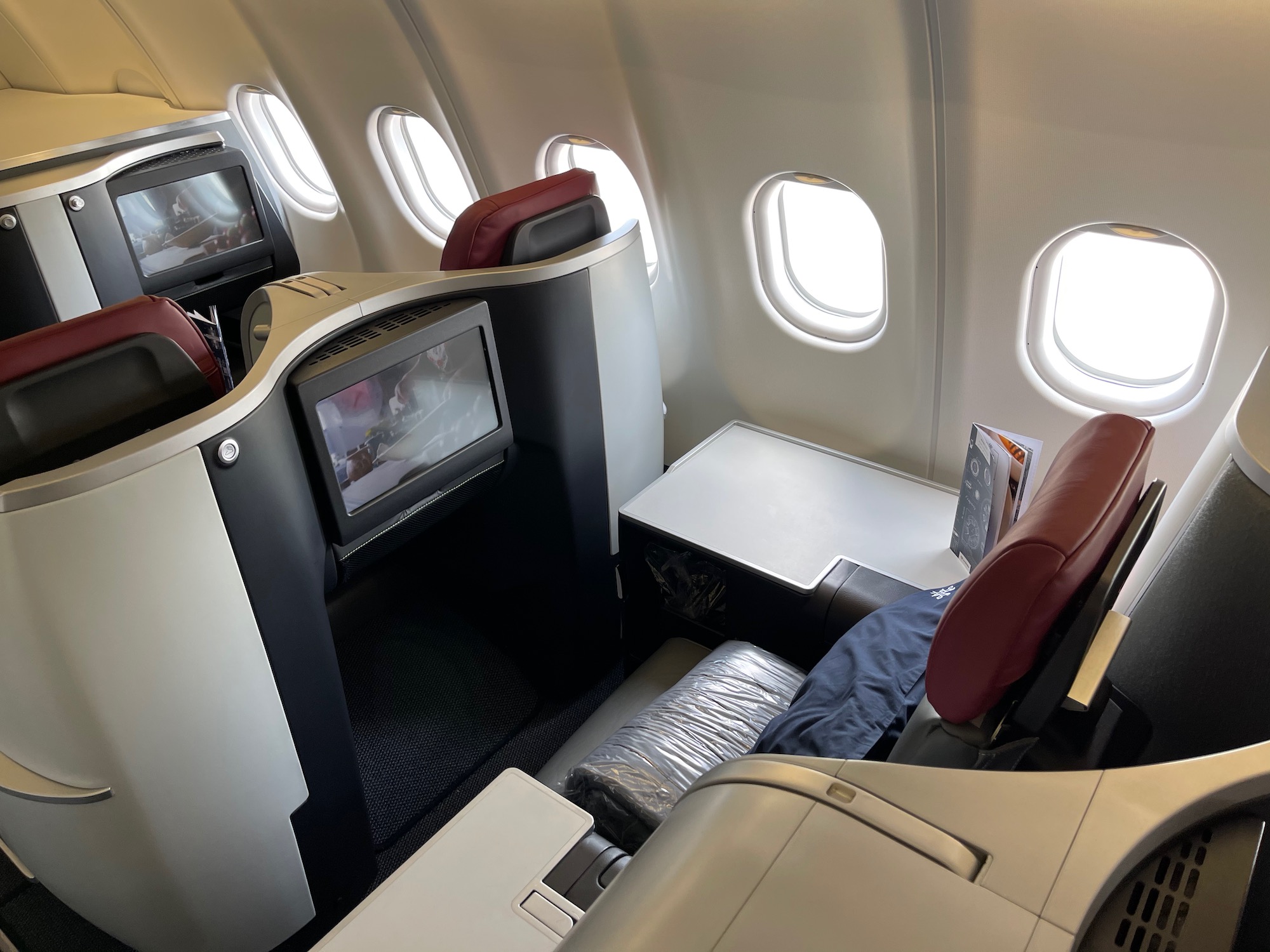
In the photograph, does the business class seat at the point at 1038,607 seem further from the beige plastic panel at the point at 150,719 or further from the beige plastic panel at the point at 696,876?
the beige plastic panel at the point at 150,719

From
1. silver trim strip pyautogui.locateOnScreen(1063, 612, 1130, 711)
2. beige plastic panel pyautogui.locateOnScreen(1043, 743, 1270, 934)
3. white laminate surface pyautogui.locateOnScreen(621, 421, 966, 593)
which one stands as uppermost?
beige plastic panel pyautogui.locateOnScreen(1043, 743, 1270, 934)

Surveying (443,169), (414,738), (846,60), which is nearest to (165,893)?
(414,738)

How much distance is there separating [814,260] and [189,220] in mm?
3158

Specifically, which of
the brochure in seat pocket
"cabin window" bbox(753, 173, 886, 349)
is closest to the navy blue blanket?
the brochure in seat pocket

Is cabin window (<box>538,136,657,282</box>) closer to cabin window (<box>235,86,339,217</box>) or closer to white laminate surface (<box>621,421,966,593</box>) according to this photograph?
white laminate surface (<box>621,421,966,593</box>)

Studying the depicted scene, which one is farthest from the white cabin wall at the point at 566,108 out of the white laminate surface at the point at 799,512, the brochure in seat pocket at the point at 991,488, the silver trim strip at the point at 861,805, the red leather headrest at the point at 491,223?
the silver trim strip at the point at 861,805

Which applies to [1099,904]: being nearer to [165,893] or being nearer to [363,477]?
[363,477]

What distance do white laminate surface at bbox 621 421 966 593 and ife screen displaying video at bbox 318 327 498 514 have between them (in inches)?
30.9

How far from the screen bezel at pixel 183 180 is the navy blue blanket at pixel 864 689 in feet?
12.5

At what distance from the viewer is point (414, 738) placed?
10.5 feet

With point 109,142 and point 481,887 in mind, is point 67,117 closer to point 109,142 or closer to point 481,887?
point 109,142

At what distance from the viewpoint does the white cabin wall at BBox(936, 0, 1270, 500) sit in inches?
76.8

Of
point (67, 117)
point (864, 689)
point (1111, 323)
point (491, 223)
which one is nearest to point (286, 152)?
point (67, 117)

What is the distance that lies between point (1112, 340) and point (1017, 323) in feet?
1.33
